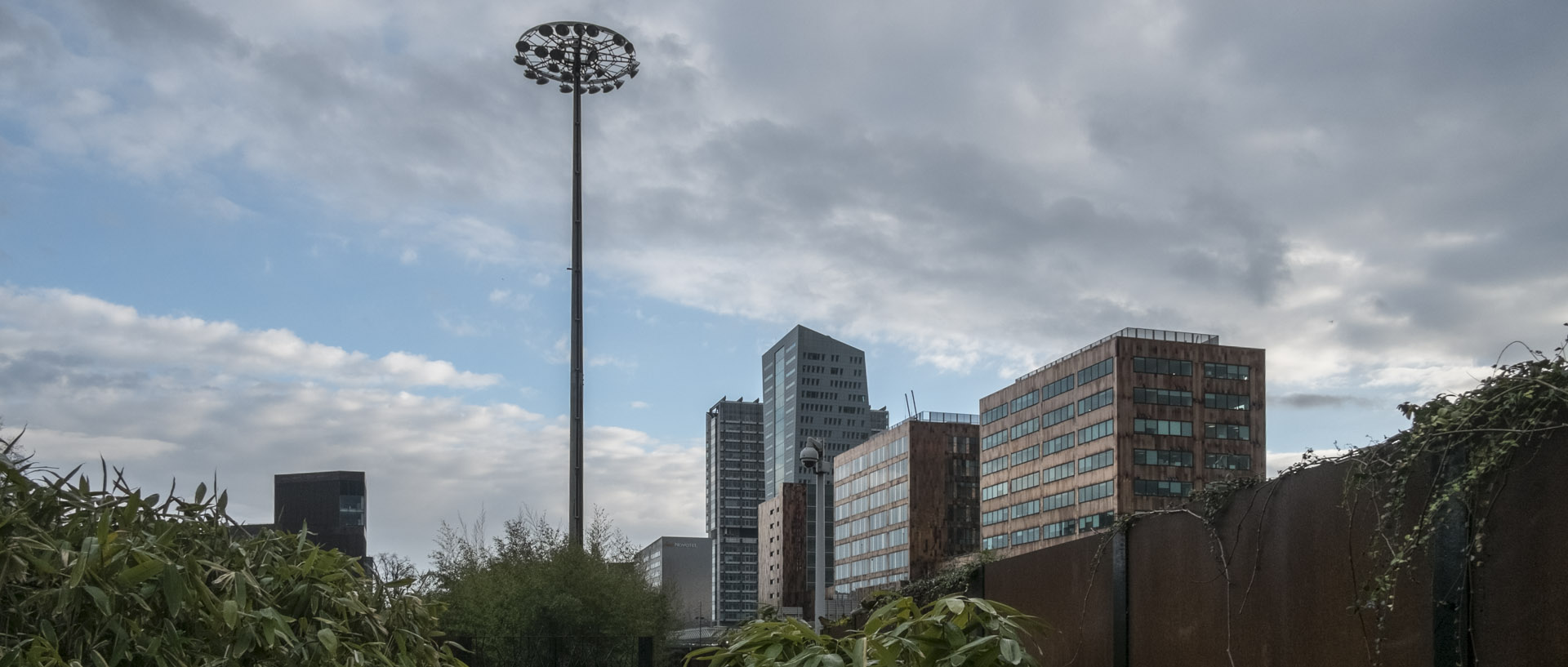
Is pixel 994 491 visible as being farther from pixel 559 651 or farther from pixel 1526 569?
pixel 1526 569

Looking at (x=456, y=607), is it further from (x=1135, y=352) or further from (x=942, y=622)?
(x=1135, y=352)

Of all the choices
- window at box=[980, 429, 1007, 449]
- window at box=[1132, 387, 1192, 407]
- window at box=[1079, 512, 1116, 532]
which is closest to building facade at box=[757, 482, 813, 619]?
window at box=[980, 429, 1007, 449]

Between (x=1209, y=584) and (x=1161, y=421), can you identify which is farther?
(x=1161, y=421)

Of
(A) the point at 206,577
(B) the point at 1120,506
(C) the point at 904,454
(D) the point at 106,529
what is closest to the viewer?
(D) the point at 106,529

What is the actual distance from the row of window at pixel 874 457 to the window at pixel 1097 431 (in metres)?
24.6

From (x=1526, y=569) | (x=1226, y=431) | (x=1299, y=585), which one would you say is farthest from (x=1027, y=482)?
(x=1526, y=569)

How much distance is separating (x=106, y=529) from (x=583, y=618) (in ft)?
70.5

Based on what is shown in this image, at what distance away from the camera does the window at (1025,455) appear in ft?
310

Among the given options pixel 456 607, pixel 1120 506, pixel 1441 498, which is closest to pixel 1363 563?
pixel 1441 498

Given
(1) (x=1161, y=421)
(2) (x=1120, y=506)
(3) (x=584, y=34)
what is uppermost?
(3) (x=584, y=34)

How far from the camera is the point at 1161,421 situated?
85562mm

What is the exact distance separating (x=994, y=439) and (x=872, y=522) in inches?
880

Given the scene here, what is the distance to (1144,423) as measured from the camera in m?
85.2

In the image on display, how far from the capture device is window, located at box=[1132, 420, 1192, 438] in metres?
85.1
